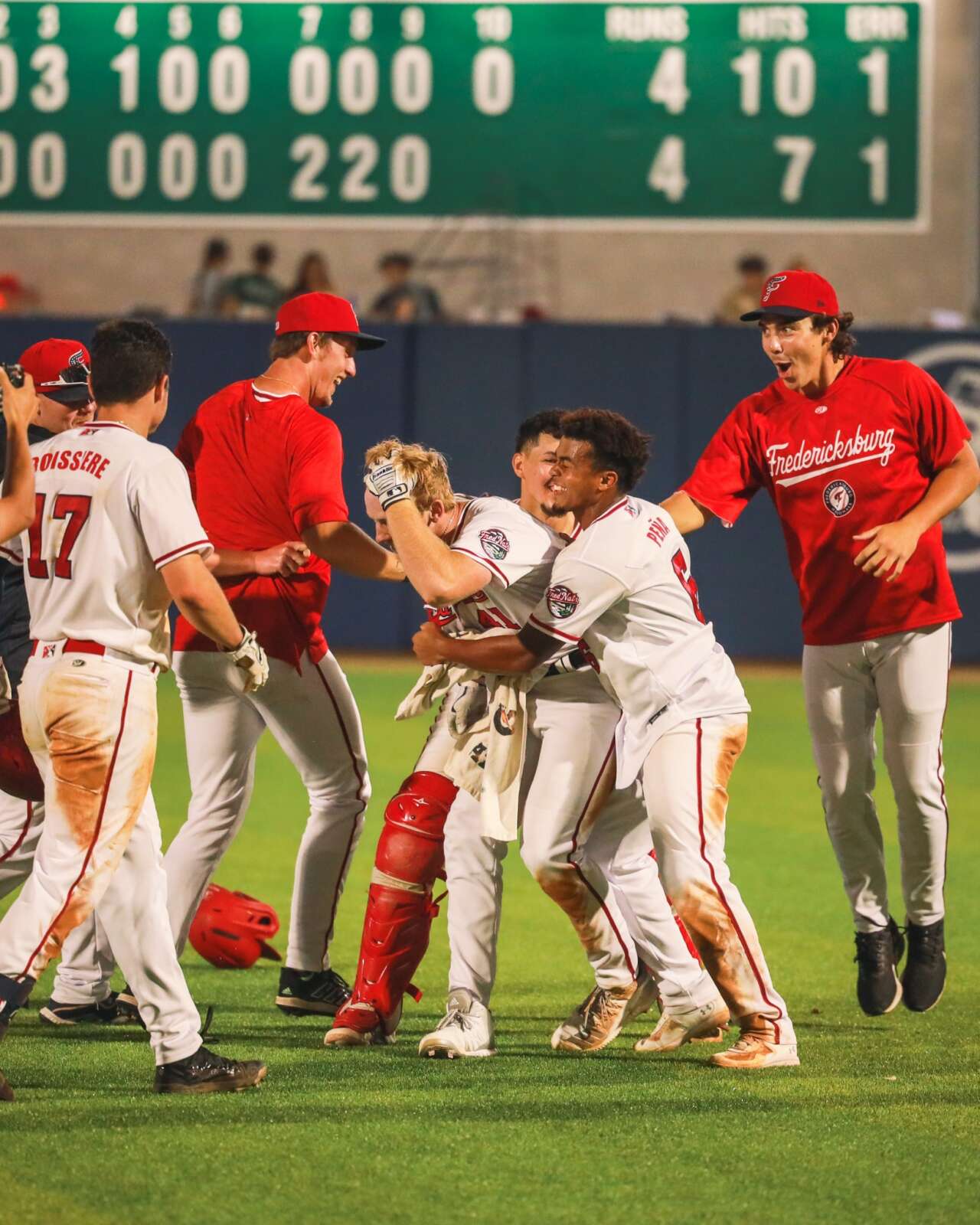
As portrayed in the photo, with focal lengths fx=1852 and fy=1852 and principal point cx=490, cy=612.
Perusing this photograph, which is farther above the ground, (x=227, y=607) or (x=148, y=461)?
(x=148, y=461)

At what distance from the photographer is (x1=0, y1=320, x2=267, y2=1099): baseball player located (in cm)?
451

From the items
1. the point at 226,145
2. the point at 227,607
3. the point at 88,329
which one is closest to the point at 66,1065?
the point at 227,607

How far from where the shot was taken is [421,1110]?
179 inches

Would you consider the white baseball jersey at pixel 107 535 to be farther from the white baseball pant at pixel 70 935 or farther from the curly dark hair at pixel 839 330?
the curly dark hair at pixel 839 330

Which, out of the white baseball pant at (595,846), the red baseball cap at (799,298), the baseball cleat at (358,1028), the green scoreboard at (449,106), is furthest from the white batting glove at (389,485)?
the green scoreboard at (449,106)

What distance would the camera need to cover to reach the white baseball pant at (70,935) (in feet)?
17.7

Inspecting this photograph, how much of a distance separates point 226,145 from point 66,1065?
12.5m

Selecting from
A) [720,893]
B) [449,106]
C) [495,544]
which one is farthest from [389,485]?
[449,106]

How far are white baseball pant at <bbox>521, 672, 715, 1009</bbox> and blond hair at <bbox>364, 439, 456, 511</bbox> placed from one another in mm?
630

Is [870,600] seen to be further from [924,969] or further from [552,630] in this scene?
[552,630]

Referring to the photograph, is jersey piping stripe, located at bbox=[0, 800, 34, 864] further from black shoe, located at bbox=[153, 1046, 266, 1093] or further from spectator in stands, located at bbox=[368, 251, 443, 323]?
spectator in stands, located at bbox=[368, 251, 443, 323]

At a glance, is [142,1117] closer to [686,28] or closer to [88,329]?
[88,329]

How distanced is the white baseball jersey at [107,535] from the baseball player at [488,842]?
29.5 inches

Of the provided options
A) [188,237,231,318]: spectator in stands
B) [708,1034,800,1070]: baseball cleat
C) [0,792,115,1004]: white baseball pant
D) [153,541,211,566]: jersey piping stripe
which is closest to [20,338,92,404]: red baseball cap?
[153,541,211,566]: jersey piping stripe
